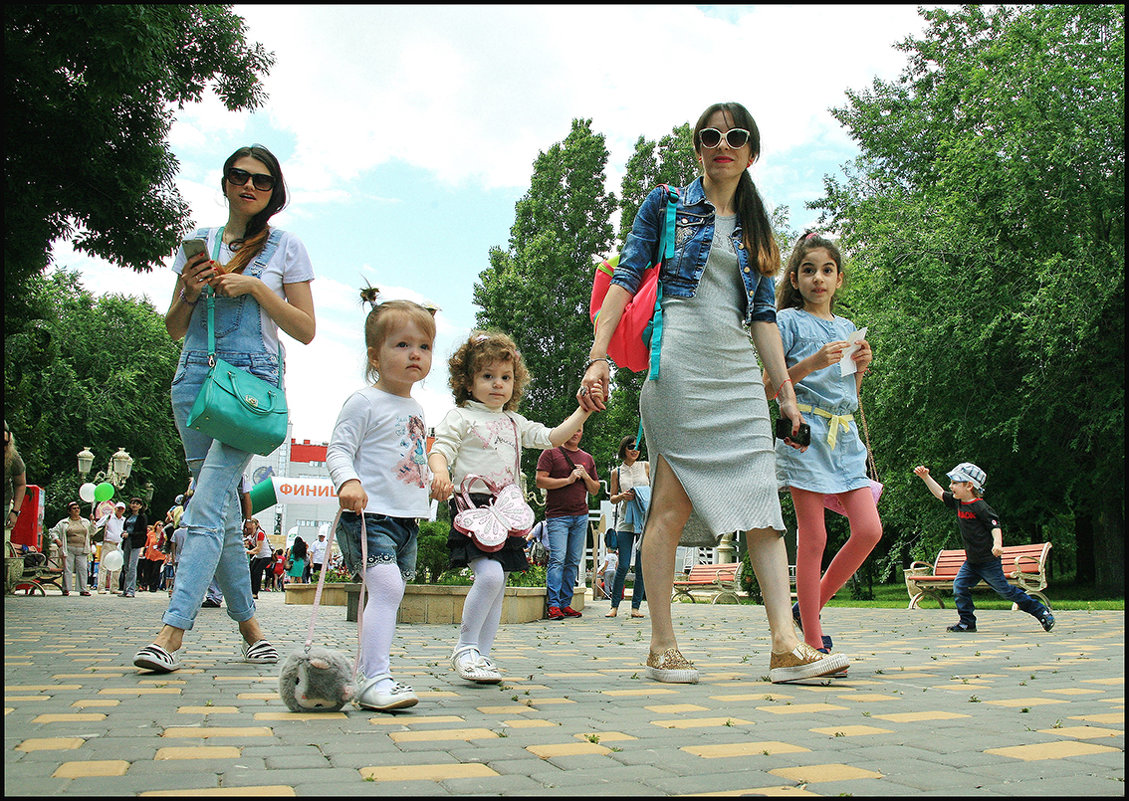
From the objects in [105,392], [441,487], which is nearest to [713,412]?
[441,487]

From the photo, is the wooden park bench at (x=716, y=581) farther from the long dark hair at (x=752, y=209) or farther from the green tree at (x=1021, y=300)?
the long dark hair at (x=752, y=209)

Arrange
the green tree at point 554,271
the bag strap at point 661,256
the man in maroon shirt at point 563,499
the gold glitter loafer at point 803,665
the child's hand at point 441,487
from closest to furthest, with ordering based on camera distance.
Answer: the child's hand at point 441,487 → the gold glitter loafer at point 803,665 → the bag strap at point 661,256 → the man in maroon shirt at point 563,499 → the green tree at point 554,271

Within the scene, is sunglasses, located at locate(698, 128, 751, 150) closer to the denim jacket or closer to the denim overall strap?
the denim jacket

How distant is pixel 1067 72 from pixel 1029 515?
9764 millimetres

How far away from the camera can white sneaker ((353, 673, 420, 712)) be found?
334 cm

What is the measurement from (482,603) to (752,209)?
2.28 meters

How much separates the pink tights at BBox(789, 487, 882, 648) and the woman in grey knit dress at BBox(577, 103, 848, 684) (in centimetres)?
53

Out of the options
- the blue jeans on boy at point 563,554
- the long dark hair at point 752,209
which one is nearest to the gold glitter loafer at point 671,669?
the long dark hair at point 752,209

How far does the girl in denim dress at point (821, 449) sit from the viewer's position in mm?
4840

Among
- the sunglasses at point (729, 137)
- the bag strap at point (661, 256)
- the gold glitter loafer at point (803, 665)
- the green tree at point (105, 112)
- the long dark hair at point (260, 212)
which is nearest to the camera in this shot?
the gold glitter loafer at point (803, 665)

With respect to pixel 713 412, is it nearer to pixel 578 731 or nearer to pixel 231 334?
pixel 578 731

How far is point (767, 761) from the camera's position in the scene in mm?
2584

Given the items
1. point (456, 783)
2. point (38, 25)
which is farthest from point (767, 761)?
point (38, 25)

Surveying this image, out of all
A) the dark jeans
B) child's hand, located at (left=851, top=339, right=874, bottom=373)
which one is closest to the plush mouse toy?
child's hand, located at (left=851, top=339, right=874, bottom=373)
